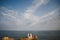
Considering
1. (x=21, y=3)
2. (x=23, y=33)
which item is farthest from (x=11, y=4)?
(x=23, y=33)

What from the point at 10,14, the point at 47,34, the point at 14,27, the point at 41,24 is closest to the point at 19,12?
the point at 10,14

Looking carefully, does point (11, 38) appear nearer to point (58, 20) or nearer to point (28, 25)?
point (28, 25)

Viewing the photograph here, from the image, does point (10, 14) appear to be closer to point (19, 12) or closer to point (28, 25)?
point (19, 12)

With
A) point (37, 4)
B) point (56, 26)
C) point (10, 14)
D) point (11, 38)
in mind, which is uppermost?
point (37, 4)

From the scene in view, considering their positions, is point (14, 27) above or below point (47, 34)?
above

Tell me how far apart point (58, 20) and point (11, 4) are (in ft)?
2.72

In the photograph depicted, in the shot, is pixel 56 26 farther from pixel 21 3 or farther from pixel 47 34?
pixel 21 3

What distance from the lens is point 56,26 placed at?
5.70 ft

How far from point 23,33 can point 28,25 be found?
6.2 inches

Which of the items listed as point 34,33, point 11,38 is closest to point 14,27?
point 11,38

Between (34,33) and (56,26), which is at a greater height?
(56,26)

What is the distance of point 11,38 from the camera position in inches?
68.9

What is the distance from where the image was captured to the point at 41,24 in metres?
1.76

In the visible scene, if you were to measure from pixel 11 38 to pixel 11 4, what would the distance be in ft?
1.87
